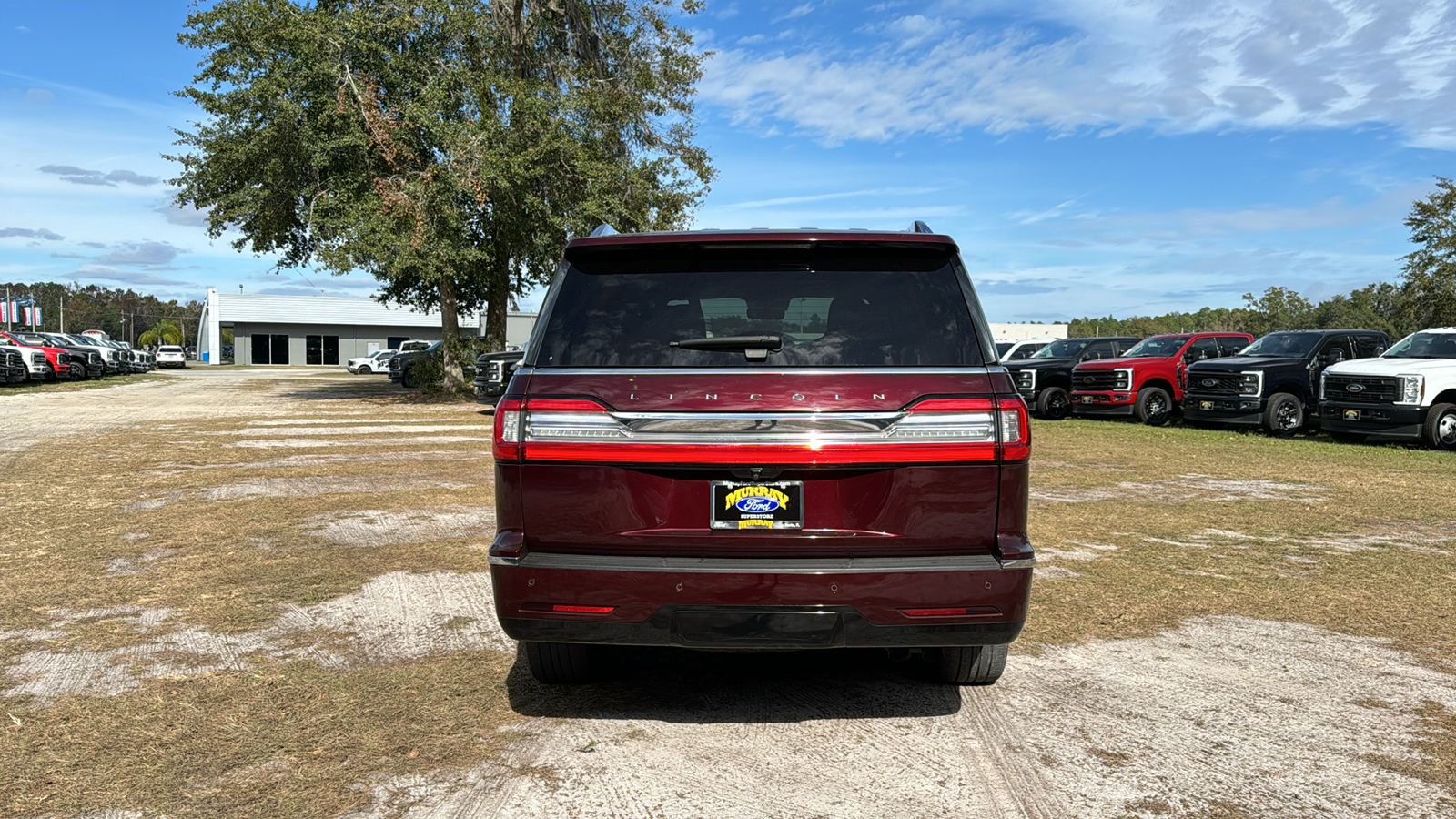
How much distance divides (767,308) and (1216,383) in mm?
17725

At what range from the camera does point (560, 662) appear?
430 cm

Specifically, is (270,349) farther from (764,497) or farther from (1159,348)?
(764,497)

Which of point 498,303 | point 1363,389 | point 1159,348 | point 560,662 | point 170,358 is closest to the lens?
point 560,662

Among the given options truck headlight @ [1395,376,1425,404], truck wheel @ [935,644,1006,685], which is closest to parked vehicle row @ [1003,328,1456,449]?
truck headlight @ [1395,376,1425,404]

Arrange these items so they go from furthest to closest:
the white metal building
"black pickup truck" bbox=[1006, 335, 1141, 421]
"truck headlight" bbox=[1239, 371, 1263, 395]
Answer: the white metal building
"black pickup truck" bbox=[1006, 335, 1141, 421]
"truck headlight" bbox=[1239, 371, 1263, 395]

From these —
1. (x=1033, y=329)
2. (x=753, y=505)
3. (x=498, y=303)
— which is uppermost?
(x=1033, y=329)

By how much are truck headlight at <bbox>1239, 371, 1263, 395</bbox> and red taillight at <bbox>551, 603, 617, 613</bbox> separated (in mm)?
17771

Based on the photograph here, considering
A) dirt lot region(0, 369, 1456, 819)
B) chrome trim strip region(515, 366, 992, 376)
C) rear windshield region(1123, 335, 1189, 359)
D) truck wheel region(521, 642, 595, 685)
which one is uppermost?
rear windshield region(1123, 335, 1189, 359)

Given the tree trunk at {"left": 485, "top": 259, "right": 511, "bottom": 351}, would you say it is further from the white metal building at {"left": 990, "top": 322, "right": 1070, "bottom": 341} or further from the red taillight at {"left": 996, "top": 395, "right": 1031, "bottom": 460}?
the white metal building at {"left": 990, "top": 322, "right": 1070, "bottom": 341}

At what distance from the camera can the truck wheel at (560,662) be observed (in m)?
4.26

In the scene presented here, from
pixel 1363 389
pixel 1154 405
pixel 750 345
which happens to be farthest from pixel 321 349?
pixel 750 345

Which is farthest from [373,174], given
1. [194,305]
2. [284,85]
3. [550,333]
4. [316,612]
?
[194,305]

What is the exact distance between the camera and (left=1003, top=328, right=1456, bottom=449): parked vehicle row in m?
15.7

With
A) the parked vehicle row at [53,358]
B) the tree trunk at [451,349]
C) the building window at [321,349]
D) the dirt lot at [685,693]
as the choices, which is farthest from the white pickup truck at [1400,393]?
the building window at [321,349]
